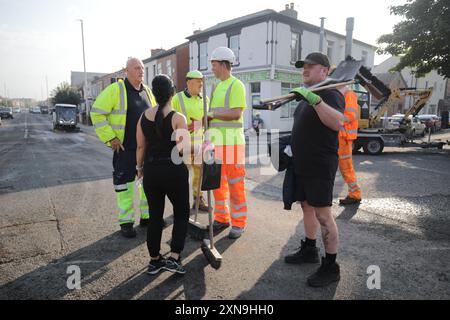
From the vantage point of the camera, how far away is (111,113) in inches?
164

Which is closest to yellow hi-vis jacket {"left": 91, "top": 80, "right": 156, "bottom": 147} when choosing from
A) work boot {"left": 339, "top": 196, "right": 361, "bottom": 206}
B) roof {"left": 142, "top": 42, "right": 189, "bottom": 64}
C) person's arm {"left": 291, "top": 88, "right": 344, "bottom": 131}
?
person's arm {"left": 291, "top": 88, "right": 344, "bottom": 131}

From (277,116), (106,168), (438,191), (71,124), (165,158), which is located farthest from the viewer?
(71,124)

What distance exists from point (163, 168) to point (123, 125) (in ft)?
4.91

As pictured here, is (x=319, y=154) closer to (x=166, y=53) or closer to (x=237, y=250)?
(x=237, y=250)

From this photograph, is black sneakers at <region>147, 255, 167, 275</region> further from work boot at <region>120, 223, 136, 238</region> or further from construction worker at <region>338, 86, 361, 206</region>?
construction worker at <region>338, 86, 361, 206</region>

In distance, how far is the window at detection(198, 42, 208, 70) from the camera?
2556cm

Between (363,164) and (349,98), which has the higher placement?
(349,98)

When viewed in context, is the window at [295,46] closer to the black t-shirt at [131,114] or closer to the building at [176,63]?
the building at [176,63]

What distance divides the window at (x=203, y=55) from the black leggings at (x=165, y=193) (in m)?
24.1
